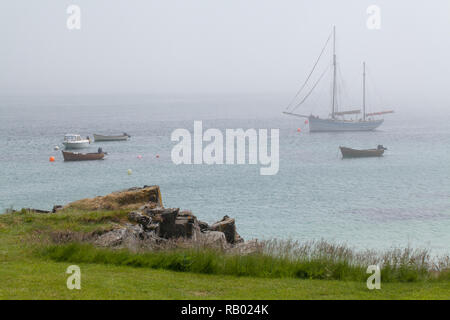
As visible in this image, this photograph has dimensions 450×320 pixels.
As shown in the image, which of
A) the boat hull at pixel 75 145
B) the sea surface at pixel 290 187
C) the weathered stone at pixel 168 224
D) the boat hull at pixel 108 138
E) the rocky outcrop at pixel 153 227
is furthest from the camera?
the boat hull at pixel 108 138

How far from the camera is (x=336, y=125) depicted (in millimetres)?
108938

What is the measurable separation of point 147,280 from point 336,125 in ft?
335

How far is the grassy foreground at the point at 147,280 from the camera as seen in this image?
9181 millimetres

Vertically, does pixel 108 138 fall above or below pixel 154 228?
below

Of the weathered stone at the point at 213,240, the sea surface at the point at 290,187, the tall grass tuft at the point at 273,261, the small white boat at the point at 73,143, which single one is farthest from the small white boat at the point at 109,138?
the tall grass tuft at the point at 273,261

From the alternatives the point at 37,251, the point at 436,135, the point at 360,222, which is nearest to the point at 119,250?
the point at 37,251

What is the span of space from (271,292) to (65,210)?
10542 millimetres

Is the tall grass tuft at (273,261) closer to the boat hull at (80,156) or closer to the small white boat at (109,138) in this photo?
the boat hull at (80,156)

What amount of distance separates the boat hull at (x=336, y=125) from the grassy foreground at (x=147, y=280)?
9703 centimetres

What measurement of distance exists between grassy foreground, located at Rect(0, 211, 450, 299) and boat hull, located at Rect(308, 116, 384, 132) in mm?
97027

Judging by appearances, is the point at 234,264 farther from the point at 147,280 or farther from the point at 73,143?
the point at 73,143

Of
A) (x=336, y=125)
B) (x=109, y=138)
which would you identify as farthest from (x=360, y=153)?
(x=109, y=138)

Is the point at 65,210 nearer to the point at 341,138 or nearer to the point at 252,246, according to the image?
the point at 252,246

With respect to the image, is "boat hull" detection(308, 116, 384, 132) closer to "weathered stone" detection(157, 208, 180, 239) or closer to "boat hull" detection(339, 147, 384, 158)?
"boat hull" detection(339, 147, 384, 158)
